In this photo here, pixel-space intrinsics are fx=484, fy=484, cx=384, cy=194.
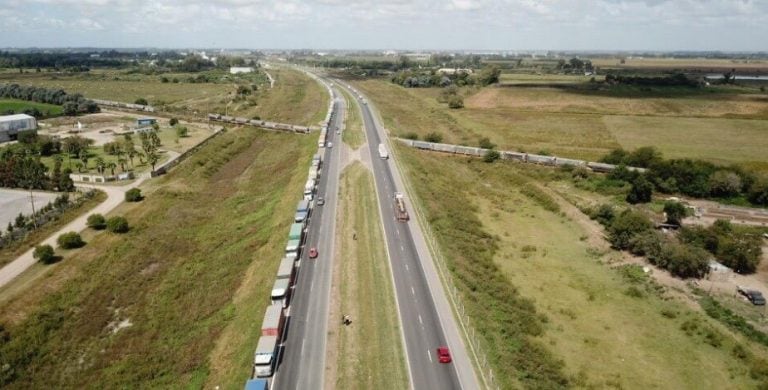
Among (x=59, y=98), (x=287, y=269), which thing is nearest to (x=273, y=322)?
(x=287, y=269)

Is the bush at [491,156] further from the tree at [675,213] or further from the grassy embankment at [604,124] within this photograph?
the tree at [675,213]

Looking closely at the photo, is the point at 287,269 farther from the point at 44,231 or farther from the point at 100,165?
the point at 100,165

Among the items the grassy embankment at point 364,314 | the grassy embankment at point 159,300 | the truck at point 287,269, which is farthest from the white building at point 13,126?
the truck at point 287,269

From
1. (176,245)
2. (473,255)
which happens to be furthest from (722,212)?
(176,245)

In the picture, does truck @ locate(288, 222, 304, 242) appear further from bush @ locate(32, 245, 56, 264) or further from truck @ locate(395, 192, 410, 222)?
bush @ locate(32, 245, 56, 264)

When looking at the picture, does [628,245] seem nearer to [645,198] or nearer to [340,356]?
[645,198]
